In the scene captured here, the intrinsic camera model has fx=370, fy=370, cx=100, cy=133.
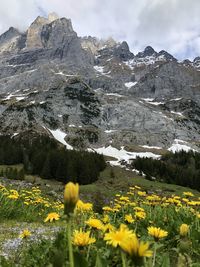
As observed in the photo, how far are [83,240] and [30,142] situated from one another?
150 metres

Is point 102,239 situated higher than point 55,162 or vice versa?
point 55,162

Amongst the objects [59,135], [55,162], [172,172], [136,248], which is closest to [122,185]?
[55,162]

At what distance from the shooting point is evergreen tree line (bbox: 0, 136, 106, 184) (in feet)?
353

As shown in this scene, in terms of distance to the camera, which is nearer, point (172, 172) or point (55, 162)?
point (55, 162)

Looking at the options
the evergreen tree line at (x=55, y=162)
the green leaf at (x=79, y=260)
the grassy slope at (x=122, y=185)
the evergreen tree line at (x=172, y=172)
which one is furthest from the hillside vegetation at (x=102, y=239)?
the evergreen tree line at (x=172, y=172)

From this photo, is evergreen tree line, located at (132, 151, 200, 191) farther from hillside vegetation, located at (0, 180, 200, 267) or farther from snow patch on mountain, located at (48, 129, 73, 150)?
hillside vegetation, located at (0, 180, 200, 267)

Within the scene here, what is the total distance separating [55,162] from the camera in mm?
110938

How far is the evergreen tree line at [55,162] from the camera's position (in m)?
108

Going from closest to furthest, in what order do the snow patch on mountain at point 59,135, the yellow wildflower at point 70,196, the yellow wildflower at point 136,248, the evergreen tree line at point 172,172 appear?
the yellow wildflower at point 136,248 < the yellow wildflower at point 70,196 < the evergreen tree line at point 172,172 < the snow patch on mountain at point 59,135

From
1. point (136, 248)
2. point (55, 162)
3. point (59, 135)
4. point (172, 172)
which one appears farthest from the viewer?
point (59, 135)

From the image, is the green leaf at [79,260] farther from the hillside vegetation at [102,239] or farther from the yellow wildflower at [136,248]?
the yellow wildflower at [136,248]

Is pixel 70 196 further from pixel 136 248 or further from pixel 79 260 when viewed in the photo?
pixel 79 260

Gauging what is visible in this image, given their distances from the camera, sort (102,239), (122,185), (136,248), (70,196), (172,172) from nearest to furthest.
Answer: (136,248) → (70,196) → (102,239) → (122,185) → (172,172)

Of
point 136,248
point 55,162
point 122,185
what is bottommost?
point 136,248
